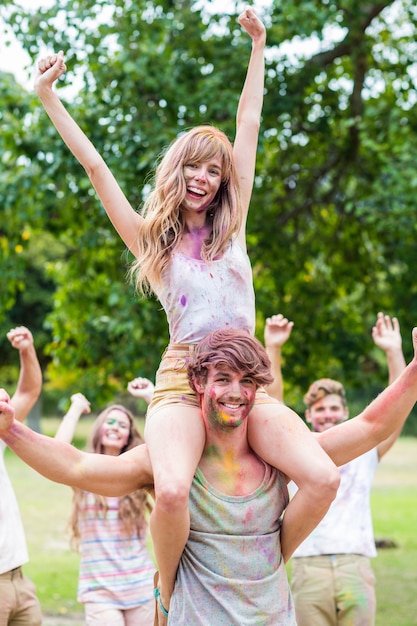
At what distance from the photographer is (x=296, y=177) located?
10.3 m

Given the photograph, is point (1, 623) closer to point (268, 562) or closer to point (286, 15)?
point (268, 562)

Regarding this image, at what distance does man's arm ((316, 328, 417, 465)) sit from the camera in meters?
3.38

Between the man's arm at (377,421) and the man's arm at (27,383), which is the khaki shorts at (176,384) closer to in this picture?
the man's arm at (377,421)

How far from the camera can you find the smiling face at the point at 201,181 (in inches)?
139

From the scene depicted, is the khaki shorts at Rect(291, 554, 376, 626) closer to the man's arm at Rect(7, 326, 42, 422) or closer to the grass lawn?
the grass lawn

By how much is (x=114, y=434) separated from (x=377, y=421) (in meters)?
2.35

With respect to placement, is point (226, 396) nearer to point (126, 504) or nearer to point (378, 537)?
point (126, 504)

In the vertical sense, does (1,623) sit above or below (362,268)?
below

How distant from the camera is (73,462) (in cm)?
316

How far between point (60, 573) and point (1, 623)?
6.37 meters

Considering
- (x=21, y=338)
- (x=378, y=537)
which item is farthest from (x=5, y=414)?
(x=378, y=537)

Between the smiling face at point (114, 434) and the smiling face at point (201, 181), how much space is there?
2.19 m

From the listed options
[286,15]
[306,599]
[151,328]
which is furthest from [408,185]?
[306,599]

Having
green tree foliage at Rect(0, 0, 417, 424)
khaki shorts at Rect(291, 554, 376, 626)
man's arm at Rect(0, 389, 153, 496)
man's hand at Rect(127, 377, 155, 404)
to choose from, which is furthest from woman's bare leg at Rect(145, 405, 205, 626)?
green tree foliage at Rect(0, 0, 417, 424)
